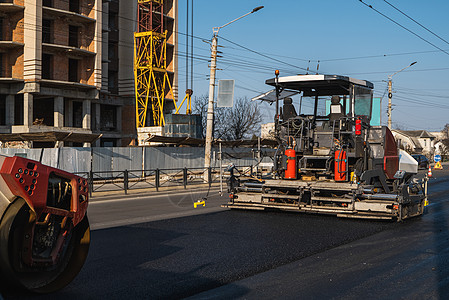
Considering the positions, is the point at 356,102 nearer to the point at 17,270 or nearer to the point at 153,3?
the point at 17,270

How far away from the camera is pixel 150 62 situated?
143ft

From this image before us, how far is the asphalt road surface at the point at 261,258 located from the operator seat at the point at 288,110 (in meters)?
2.65

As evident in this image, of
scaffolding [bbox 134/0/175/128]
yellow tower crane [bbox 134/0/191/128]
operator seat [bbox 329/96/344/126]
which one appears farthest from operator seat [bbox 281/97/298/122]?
scaffolding [bbox 134/0/175/128]

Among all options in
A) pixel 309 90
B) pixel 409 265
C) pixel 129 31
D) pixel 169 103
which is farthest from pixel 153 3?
pixel 409 265

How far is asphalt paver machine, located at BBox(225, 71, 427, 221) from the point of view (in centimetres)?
1102

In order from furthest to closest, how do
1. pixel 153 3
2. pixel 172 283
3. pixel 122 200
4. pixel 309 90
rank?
pixel 153 3
pixel 122 200
pixel 309 90
pixel 172 283

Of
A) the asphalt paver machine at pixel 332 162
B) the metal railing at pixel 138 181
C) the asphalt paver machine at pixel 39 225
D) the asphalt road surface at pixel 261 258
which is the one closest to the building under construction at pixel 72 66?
the metal railing at pixel 138 181

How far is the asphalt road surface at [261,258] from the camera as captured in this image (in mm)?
5609

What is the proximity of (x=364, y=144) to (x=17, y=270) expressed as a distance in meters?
9.33

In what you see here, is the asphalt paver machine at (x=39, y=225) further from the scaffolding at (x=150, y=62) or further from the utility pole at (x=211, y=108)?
the scaffolding at (x=150, y=62)

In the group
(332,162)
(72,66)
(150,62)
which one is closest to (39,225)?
(332,162)

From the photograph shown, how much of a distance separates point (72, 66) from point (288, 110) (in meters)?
31.8

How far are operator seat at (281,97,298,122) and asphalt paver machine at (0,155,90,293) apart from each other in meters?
8.22

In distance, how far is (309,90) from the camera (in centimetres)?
1305
